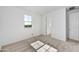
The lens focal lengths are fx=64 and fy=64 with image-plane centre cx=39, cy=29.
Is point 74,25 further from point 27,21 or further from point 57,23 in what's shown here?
point 27,21

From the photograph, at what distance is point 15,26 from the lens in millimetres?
1062

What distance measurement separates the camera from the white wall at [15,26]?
1.00 metres

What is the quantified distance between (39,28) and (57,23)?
0.33 meters

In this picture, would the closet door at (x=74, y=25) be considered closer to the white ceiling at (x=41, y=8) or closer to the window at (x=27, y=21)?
the white ceiling at (x=41, y=8)

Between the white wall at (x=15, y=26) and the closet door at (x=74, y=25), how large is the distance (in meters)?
0.55

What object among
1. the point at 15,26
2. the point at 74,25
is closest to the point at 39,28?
the point at 15,26

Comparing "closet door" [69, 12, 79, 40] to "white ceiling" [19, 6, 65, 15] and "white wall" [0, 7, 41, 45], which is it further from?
"white wall" [0, 7, 41, 45]

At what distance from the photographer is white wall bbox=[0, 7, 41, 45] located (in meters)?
1.00

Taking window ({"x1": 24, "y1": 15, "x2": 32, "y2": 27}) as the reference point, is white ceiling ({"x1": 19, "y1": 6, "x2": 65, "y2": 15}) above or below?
above

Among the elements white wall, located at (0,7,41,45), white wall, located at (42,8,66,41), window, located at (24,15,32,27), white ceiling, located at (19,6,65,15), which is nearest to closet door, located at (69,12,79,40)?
white wall, located at (42,8,66,41)
